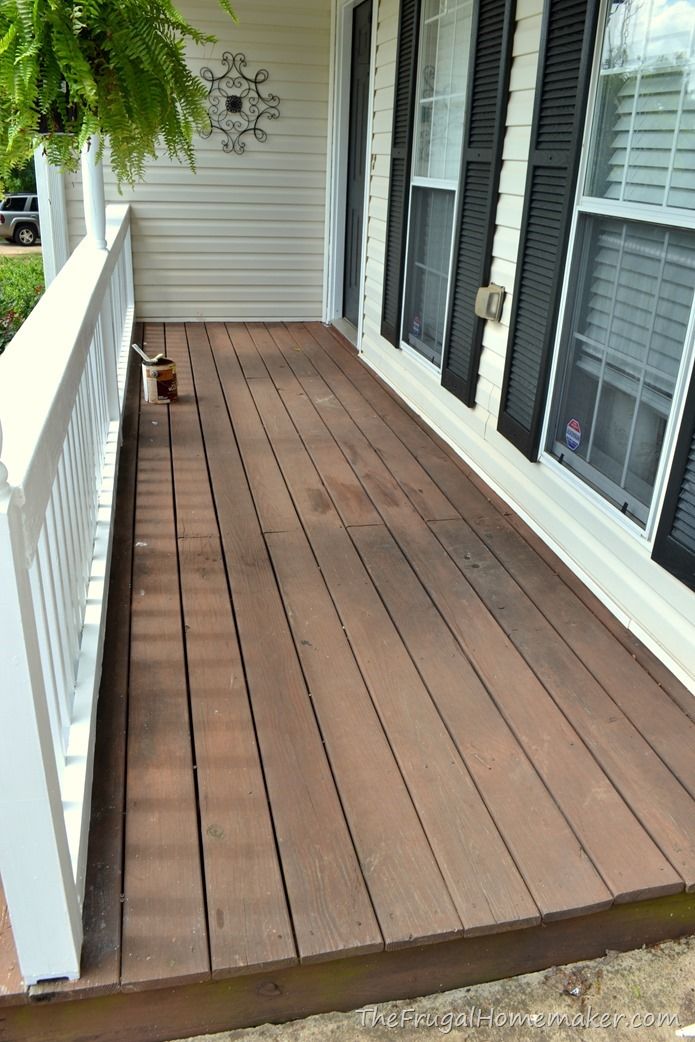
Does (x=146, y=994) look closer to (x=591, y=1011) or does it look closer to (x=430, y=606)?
(x=591, y=1011)

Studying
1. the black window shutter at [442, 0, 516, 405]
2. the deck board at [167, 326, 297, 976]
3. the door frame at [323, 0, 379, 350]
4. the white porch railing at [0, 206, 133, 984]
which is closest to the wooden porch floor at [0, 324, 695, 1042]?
the deck board at [167, 326, 297, 976]

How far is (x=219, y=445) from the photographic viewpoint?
386 centimetres

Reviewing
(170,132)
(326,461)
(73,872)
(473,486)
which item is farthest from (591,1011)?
(326,461)

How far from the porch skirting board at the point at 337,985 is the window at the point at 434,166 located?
299cm

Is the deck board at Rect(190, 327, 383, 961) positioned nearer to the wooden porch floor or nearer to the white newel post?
the wooden porch floor

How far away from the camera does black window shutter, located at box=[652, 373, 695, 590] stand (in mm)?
2123

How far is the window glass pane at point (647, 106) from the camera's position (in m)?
2.18

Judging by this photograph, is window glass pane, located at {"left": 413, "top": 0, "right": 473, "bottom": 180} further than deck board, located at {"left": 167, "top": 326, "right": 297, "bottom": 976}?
Yes

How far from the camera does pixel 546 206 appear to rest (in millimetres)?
2844

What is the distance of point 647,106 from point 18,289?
18.0ft

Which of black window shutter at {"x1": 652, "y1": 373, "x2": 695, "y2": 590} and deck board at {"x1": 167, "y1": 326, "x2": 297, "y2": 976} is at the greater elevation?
black window shutter at {"x1": 652, "y1": 373, "x2": 695, "y2": 590}

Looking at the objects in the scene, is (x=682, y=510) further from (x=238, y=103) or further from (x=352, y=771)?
(x=238, y=103)

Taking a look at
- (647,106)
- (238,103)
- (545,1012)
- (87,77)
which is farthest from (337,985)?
(238,103)

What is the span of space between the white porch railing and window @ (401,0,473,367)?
84.2 inches
